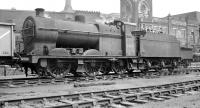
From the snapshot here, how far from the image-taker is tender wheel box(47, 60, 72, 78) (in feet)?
40.9

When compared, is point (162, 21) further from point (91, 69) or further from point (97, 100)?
point (97, 100)

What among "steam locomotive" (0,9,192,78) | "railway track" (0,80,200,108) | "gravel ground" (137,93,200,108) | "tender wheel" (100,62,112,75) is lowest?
"gravel ground" (137,93,200,108)

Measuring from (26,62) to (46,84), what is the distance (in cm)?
145

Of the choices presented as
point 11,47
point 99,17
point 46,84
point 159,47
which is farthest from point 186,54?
point 99,17

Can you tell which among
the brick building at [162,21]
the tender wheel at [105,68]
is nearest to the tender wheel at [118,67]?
the tender wheel at [105,68]

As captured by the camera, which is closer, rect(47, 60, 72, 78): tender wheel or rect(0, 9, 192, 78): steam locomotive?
rect(0, 9, 192, 78): steam locomotive

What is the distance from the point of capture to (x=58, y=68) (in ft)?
42.2

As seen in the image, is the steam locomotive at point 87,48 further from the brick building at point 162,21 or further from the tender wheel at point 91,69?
the brick building at point 162,21

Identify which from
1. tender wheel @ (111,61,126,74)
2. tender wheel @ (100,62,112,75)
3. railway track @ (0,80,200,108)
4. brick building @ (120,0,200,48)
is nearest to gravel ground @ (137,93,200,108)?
railway track @ (0,80,200,108)

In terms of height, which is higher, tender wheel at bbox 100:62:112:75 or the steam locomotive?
the steam locomotive

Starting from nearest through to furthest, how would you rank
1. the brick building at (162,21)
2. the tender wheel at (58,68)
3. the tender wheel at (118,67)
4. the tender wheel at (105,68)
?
the tender wheel at (58,68) < the tender wheel at (105,68) < the tender wheel at (118,67) < the brick building at (162,21)

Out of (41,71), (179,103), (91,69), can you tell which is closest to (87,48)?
(91,69)

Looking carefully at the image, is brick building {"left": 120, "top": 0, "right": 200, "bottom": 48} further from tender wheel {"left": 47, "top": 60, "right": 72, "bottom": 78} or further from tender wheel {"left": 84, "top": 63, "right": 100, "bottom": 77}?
tender wheel {"left": 47, "top": 60, "right": 72, "bottom": 78}

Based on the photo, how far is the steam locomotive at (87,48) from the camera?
1208 cm
